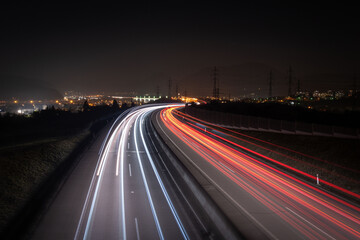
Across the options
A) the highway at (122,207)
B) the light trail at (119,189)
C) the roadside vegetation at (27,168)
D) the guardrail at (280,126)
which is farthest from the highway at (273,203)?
the guardrail at (280,126)

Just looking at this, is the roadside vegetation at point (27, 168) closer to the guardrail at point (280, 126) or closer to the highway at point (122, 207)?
the highway at point (122, 207)

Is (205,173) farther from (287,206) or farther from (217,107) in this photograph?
(217,107)

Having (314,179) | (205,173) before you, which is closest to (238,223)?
(205,173)

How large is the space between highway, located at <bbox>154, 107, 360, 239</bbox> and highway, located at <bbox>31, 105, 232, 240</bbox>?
63.6 inches

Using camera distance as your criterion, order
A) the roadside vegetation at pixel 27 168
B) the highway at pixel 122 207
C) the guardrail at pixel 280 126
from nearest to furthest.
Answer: the highway at pixel 122 207 → the roadside vegetation at pixel 27 168 → the guardrail at pixel 280 126

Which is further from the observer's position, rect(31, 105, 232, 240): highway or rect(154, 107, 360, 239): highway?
rect(31, 105, 232, 240): highway

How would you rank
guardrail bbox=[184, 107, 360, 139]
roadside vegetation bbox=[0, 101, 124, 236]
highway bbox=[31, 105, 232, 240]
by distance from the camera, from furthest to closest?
1. guardrail bbox=[184, 107, 360, 139]
2. roadside vegetation bbox=[0, 101, 124, 236]
3. highway bbox=[31, 105, 232, 240]

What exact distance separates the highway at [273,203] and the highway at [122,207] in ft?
5.30

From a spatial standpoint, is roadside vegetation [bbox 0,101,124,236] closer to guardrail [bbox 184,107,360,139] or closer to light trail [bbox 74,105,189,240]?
light trail [bbox 74,105,189,240]

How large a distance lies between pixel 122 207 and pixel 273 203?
6.55 meters

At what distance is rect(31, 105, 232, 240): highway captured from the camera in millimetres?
10766

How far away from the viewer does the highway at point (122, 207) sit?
10.8 metres

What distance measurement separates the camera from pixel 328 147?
24109mm

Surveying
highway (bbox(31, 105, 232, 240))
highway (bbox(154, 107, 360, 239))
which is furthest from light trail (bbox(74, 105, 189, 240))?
highway (bbox(154, 107, 360, 239))
